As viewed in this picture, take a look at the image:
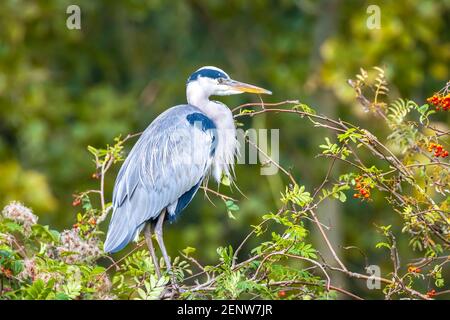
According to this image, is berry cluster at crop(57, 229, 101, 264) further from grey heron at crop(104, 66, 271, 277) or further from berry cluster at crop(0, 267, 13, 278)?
grey heron at crop(104, 66, 271, 277)

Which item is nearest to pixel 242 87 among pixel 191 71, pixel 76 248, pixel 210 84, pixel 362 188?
pixel 210 84

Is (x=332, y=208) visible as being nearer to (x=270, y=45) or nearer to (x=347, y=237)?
(x=347, y=237)

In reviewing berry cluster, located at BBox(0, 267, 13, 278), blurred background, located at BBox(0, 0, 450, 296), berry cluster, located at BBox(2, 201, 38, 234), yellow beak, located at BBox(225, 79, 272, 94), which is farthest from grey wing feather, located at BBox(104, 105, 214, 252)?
blurred background, located at BBox(0, 0, 450, 296)

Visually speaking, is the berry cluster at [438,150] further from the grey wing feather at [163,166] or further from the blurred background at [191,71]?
the blurred background at [191,71]

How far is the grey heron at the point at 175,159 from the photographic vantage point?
5463 mm

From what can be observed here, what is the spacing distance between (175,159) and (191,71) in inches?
231

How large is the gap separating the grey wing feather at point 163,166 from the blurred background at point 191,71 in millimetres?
3809

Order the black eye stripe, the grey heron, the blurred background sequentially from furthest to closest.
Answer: the blurred background
the black eye stripe
the grey heron

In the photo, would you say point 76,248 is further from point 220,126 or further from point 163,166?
point 220,126

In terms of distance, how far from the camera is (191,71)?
37.6ft

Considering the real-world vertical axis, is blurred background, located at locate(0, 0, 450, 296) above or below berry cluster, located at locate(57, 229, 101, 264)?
above

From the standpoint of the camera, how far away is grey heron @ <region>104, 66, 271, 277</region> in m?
5.46

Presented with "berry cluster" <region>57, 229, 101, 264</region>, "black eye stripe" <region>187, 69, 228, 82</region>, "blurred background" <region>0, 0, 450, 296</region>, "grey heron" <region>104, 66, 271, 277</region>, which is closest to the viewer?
"berry cluster" <region>57, 229, 101, 264</region>
